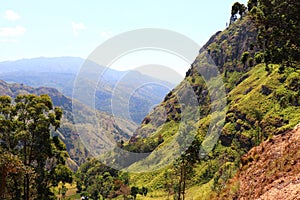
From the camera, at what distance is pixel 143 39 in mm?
34938

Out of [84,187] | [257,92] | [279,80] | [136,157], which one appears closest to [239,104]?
[257,92]

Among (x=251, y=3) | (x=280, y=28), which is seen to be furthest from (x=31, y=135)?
(x=280, y=28)

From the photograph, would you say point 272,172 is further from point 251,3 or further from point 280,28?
point 251,3

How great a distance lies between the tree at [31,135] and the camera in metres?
39.1

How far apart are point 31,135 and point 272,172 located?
2587cm

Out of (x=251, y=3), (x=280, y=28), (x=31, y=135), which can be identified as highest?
(x=251, y=3)

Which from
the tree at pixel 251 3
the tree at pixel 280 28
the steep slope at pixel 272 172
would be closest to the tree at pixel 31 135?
the steep slope at pixel 272 172

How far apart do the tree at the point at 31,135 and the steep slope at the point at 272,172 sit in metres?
20.6

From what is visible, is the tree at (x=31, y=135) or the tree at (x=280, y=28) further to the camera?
the tree at (x=31, y=135)

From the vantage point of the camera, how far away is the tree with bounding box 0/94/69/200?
3909cm

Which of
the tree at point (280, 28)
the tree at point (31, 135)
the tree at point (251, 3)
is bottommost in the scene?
the tree at point (31, 135)

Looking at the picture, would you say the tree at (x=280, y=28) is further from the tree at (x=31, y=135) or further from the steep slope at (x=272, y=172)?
the tree at (x=31, y=135)

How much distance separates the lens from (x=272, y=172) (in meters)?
29.5

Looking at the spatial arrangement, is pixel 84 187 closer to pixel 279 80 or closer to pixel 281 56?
pixel 279 80
